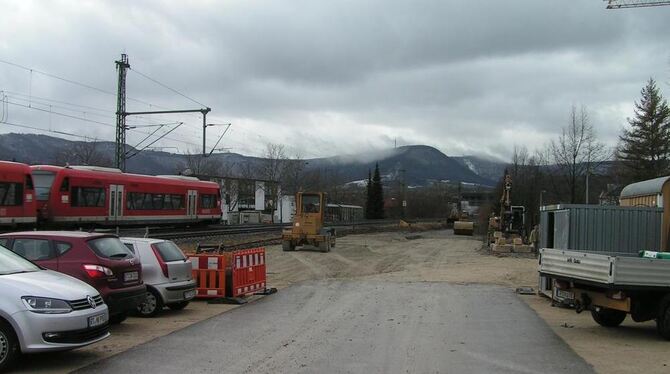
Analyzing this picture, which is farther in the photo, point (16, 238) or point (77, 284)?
point (16, 238)

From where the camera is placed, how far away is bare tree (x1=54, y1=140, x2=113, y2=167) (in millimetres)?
68000

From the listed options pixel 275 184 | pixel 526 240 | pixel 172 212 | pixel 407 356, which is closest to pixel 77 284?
pixel 407 356

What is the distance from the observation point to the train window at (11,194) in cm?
2344

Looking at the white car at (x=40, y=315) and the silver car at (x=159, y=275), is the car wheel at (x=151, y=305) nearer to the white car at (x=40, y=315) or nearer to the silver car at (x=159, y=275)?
the silver car at (x=159, y=275)

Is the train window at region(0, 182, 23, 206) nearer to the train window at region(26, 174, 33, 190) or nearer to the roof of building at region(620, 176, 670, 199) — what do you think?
the train window at region(26, 174, 33, 190)

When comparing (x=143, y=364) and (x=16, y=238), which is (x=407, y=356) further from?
(x=16, y=238)

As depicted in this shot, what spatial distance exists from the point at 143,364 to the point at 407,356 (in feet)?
11.5

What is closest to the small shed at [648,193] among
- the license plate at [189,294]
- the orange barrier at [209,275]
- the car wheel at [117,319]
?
the orange barrier at [209,275]

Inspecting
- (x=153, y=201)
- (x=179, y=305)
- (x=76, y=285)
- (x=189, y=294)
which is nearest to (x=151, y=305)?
(x=189, y=294)

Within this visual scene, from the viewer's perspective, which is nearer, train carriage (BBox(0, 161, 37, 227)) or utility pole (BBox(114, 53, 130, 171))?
train carriage (BBox(0, 161, 37, 227))

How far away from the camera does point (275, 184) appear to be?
88.2 m

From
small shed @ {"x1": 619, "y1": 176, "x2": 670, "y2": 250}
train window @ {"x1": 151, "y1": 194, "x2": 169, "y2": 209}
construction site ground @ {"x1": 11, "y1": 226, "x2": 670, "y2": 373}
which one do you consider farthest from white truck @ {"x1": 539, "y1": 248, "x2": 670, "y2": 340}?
train window @ {"x1": 151, "y1": 194, "x2": 169, "y2": 209}

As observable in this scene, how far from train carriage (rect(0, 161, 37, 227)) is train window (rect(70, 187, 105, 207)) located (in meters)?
3.94

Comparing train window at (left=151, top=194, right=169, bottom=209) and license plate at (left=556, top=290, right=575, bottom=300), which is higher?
train window at (left=151, top=194, right=169, bottom=209)
